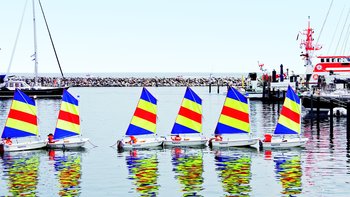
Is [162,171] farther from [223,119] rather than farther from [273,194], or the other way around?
[223,119]

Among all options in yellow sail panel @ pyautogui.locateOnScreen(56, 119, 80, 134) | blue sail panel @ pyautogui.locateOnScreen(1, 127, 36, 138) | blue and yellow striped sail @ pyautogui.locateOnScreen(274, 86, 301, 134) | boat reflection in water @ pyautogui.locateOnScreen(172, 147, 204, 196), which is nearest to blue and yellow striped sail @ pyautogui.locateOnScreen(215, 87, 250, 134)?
blue and yellow striped sail @ pyautogui.locateOnScreen(274, 86, 301, 134)

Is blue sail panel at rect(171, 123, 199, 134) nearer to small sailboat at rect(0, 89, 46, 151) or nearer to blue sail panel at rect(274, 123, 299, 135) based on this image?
Answer: blue sail panel at rect(274, 123, 299, 135)

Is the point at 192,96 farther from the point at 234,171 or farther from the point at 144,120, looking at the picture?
the point at 234,171

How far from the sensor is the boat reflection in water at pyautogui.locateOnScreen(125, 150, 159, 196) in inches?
1458

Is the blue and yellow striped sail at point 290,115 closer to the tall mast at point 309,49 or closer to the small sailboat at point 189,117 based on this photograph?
the small sailboat at point 189,117

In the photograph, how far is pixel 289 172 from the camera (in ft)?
138

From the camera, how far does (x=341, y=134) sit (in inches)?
2517

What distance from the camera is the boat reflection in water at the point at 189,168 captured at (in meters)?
37.4

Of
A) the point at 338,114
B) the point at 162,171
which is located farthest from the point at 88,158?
the point at 338,114

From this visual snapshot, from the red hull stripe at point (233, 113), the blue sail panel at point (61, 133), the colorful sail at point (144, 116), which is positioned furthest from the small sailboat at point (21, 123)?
the red hull stripe at point (233, 113)

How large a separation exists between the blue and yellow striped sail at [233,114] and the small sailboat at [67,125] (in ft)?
35.1

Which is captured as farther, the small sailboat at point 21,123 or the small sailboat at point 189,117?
the small sailboat at point 189,117

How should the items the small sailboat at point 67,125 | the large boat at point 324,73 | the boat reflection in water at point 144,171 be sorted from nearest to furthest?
the boat reflection in water at point 144,171 < the small sailboat at point 67,125 < the large boat at point 324,73

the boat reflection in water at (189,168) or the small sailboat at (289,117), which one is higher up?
the small sailboat at (289,117)
